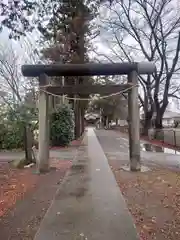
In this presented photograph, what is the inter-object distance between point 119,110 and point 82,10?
2712 inches

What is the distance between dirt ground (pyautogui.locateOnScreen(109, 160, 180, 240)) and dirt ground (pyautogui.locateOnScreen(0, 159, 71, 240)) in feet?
5.27

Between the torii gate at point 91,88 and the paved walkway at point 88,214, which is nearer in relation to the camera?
the paved walkway at point 88,214

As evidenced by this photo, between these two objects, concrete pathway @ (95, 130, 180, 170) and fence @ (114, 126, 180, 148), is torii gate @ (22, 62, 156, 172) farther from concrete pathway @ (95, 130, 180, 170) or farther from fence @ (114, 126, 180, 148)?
fence @ (114, 126, 180, 148)

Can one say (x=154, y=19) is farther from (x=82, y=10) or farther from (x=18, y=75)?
(x=82, y=10)

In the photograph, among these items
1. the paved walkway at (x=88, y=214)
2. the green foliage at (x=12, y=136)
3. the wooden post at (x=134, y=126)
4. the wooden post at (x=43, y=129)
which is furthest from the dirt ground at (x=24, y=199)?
the green foliage at (x=12, y=136)

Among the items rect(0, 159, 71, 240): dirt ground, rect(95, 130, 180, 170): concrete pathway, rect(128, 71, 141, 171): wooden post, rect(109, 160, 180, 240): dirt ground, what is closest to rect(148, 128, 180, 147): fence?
rect(95, 130, 180, 170): concrete pathway

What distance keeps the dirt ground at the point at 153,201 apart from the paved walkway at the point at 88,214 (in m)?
0.20

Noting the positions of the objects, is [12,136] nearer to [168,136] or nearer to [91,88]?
[91,88]

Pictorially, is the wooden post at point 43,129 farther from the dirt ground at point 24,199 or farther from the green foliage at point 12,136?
the green foliage at point 12,136

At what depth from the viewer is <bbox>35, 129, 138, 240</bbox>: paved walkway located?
4551mm

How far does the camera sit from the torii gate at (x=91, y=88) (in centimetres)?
1064

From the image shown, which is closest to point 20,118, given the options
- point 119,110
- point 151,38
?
point 151,38

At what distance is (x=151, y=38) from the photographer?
30.8m

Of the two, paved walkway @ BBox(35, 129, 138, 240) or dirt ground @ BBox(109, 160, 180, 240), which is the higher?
paved walkway @ BBox(35, 129, 138, 240)
